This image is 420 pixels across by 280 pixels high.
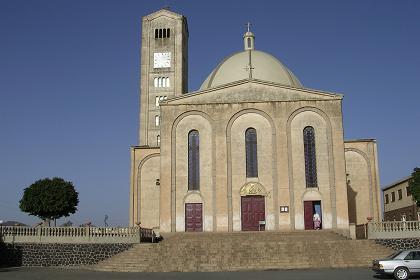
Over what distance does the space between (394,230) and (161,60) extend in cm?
3519

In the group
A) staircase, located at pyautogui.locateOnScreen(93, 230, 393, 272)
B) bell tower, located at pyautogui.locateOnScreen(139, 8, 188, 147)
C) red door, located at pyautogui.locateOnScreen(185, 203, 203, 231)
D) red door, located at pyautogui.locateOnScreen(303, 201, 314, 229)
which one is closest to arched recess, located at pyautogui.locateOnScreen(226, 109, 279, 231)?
red door, located at pyautogui.locateOnScreen(303, 201, 314, 229)

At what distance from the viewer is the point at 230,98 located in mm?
36625

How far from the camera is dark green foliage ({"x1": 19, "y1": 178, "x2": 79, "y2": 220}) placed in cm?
4200

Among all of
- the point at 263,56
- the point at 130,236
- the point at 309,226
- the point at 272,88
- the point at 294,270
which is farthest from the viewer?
the point at 263,56

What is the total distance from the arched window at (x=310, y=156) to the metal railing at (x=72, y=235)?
12310 mm

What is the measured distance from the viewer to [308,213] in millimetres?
34469

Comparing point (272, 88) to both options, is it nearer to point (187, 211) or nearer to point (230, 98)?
point (230, 98)

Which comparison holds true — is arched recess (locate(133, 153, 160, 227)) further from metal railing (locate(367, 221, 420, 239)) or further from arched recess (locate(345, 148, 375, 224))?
metal railing (locate(367, 221, 420, 239))

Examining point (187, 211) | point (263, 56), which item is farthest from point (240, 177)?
point (263, 56)

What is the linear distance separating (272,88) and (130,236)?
48.4 feet

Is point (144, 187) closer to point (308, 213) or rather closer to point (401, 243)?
point (308, 213)

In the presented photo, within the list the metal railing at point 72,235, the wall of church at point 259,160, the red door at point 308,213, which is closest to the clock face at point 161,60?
the wall of church at point 259,160

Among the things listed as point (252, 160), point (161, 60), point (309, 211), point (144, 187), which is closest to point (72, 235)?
point (144, 187)

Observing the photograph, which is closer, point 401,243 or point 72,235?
point 401,243
